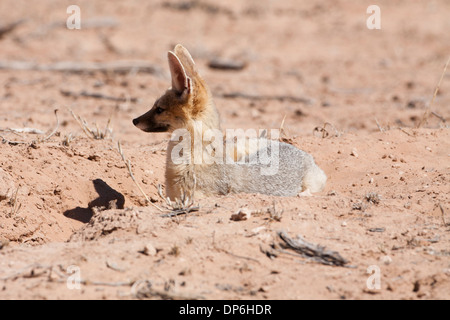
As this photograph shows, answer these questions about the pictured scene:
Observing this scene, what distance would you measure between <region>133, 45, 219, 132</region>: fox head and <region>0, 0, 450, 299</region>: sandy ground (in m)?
0.87

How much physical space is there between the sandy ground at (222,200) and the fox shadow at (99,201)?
0.01 m

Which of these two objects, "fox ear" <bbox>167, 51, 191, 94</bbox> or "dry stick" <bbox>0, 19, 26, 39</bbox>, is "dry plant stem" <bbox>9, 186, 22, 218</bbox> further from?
"dry stick" <bbox>0, 19, 26, 39</bbox>

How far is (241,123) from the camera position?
9.83 metres

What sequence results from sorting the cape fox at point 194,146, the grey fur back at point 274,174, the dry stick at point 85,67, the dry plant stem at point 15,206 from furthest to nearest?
the dry stick at point 85,67
the grey fur back at point 274,174
the cape fox at point 194,146
the dry plant stem at point 15,206

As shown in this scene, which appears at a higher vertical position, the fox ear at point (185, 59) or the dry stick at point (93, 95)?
the dry stick at point (93, 95)

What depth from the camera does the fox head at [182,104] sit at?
217 inches

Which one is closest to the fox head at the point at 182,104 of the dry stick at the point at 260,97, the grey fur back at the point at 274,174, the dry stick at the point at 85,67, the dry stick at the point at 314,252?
the grey fur back at the point at 274,174

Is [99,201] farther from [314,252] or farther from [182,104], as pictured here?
[314,252]

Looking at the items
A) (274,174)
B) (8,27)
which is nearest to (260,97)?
(274,174)

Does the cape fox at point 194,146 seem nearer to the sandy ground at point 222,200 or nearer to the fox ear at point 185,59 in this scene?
the fox ear at point 185,59

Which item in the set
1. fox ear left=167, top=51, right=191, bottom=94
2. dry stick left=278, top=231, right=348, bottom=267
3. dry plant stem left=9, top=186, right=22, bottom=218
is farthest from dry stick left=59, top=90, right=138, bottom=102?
dry stick left=278, top=231, right=348, bottom=267

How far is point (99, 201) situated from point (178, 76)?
5.45 feet

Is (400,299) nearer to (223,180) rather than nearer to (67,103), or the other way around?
(223,180)
